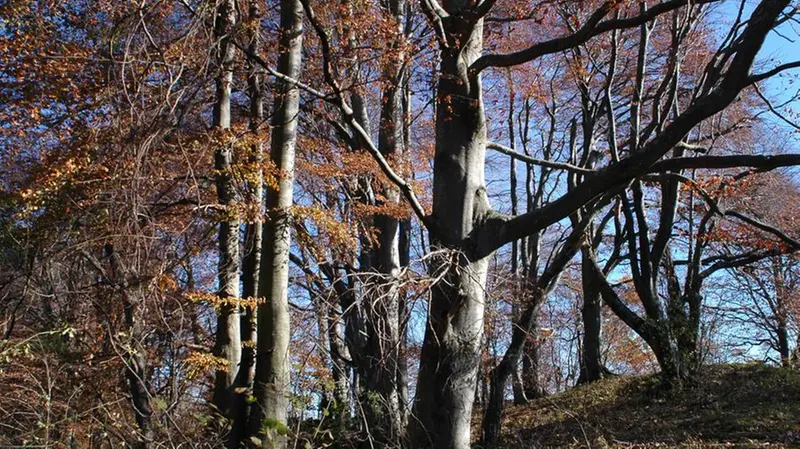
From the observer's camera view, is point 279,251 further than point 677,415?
No

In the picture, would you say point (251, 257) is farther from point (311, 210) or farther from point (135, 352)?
point (135, 352)

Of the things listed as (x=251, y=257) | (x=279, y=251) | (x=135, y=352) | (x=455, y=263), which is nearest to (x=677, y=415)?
(x=455, y=263)

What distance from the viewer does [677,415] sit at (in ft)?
30.3

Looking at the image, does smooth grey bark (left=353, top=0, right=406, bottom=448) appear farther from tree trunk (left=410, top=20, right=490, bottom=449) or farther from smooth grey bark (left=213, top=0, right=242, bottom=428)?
smooth grey bark (left=213, top=0, right=242, bottom=428)

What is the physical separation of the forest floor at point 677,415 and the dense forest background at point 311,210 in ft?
2.12

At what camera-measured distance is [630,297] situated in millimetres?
21531

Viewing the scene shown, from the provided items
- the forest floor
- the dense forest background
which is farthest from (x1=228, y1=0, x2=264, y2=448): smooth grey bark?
the forest floor

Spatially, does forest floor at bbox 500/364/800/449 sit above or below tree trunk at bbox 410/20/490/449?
below

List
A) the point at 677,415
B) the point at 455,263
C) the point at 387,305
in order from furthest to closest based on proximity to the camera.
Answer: the point at 677,415 < the point at 455,263 < the point at 387,305

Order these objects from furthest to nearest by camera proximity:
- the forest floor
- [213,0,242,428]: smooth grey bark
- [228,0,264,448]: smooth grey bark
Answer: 1. [213,0,242,428]: smooth grey bark
2. the forest floor
3. [228,0,264,448]: smooth grey bark

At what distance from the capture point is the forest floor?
743cm

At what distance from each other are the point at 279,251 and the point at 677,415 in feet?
21.9

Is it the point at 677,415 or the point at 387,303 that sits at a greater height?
the point at 387,303

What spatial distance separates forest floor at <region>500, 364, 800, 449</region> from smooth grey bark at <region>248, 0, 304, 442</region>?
352cm
